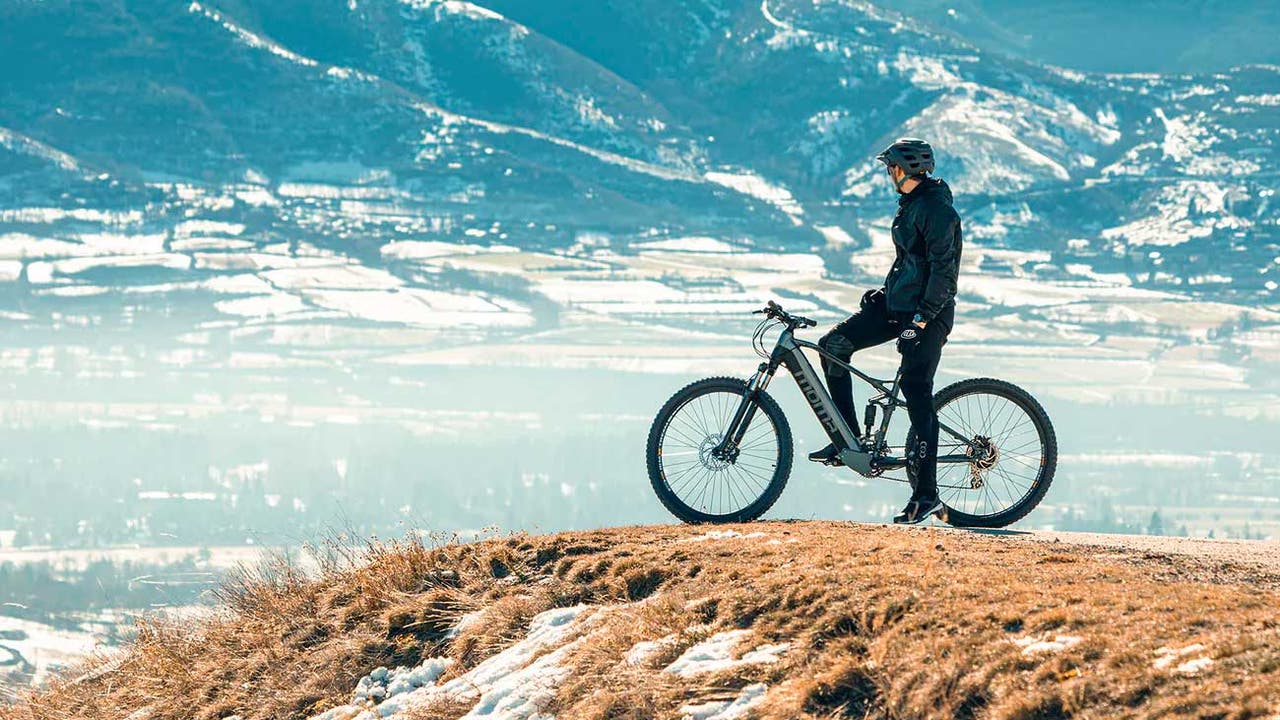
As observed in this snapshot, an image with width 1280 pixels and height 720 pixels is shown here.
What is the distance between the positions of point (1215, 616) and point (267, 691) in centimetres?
788

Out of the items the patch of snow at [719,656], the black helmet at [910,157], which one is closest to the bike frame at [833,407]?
the black helmet at [910,157]

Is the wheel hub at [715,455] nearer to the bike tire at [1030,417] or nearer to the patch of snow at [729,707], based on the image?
the bike tire at [1030,417]

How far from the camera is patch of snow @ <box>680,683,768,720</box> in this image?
9883 millimetres

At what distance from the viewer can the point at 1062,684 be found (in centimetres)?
876

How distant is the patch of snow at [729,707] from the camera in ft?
32.4

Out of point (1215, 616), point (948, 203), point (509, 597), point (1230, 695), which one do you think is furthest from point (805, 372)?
point (1230, 695)

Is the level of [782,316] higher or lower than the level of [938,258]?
lower

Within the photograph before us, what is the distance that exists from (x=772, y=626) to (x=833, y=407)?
3995 millimetres

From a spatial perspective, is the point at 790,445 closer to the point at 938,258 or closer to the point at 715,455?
the point at 715,455

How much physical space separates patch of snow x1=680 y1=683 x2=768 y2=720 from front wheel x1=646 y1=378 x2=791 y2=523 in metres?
4.49

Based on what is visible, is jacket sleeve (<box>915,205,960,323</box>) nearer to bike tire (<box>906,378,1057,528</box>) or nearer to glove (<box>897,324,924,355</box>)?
glove (<box>897,324,924,355</box>)

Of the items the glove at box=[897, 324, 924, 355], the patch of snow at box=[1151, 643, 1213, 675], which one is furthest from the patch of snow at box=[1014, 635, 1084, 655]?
the glove at box=[897, 324, 924, 355]

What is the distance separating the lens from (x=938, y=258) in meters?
13.9

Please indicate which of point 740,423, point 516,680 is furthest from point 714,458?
point 516,680
